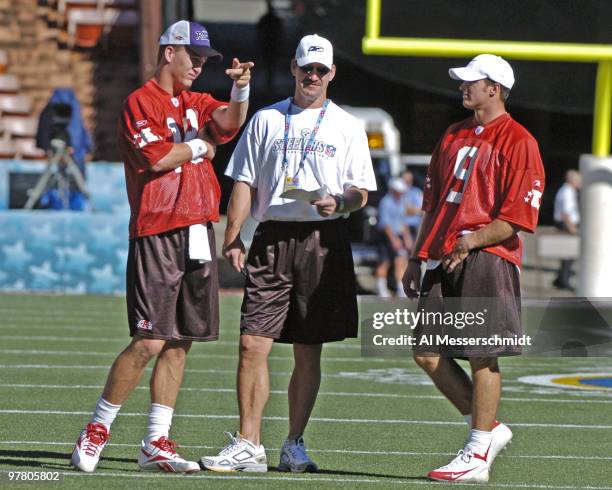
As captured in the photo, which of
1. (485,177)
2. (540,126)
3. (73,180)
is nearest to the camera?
(485,177)

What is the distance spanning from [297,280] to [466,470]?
3.60 ft

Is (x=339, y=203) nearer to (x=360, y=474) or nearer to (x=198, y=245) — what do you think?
(x=198, y=245)

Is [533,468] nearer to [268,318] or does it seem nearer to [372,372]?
[268,318]

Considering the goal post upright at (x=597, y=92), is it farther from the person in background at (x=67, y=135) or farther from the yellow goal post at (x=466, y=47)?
the person in background at (x=67, y=135)

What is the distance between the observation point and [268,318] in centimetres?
672

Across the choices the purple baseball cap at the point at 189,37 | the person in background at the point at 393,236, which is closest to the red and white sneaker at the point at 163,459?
the purple baseball cap at the point at 189,37

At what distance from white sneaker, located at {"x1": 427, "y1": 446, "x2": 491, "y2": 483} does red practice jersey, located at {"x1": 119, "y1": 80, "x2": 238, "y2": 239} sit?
144 cm

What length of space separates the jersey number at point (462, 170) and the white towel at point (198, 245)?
1.04 metres

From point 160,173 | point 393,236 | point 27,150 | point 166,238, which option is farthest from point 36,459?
point 27,150

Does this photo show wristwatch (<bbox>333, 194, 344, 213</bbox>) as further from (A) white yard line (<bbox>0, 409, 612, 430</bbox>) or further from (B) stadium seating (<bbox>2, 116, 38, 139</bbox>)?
(B) stadium seating (<bbox>2, 116, 38, 139</bbox>)

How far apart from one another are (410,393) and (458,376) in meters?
3.18

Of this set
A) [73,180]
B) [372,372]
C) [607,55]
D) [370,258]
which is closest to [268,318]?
[372,372]

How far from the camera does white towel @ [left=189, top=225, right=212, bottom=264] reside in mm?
6637

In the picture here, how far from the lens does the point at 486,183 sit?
6.50 meters
